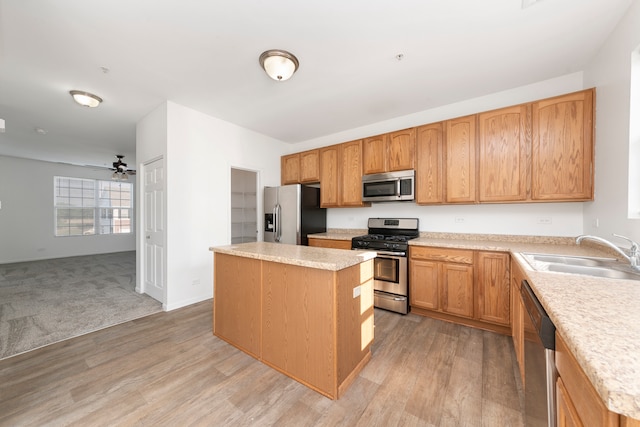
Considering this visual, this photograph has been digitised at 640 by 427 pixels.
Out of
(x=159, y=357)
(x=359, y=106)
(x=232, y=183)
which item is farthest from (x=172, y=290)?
(x=359, y=106)

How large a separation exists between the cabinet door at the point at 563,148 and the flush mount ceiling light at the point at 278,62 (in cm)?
256

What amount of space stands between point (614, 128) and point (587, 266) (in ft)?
3.97

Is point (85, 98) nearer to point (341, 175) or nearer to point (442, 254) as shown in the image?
point (341, 175)

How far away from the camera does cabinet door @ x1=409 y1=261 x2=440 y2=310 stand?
286 cm

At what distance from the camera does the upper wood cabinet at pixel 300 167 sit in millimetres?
4371

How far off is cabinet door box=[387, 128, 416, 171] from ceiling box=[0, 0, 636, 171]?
1.26 ft

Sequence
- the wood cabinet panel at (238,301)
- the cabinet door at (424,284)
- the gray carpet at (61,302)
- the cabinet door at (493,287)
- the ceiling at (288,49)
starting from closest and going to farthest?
1. the ceiling at (288,49)
2. the wood cabinet panel at (238,301)
3. the cabinet door at (493,287)
4. the gray carpet at (61,302)
5. the cabinet door at (424,284)

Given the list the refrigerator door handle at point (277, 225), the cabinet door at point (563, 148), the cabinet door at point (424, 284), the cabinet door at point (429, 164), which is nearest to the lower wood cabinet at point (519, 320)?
the cabinet door at point (424, 284)

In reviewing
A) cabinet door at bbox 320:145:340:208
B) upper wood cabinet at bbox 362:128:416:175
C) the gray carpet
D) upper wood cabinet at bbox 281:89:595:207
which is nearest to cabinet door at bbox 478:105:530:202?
upper wood cabinet at bbox 281:89:595:207

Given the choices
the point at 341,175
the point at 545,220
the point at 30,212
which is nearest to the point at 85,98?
the point at 341,175

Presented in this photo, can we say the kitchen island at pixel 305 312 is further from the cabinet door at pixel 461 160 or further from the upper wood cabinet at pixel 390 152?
the upper wood cabinet at pixel 390 152

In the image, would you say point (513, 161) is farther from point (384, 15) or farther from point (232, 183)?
point (232, 183)

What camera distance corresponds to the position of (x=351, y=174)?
393 centimetres

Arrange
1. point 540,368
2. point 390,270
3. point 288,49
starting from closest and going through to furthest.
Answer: point 540,368 < point 288,49 < point 390,270
